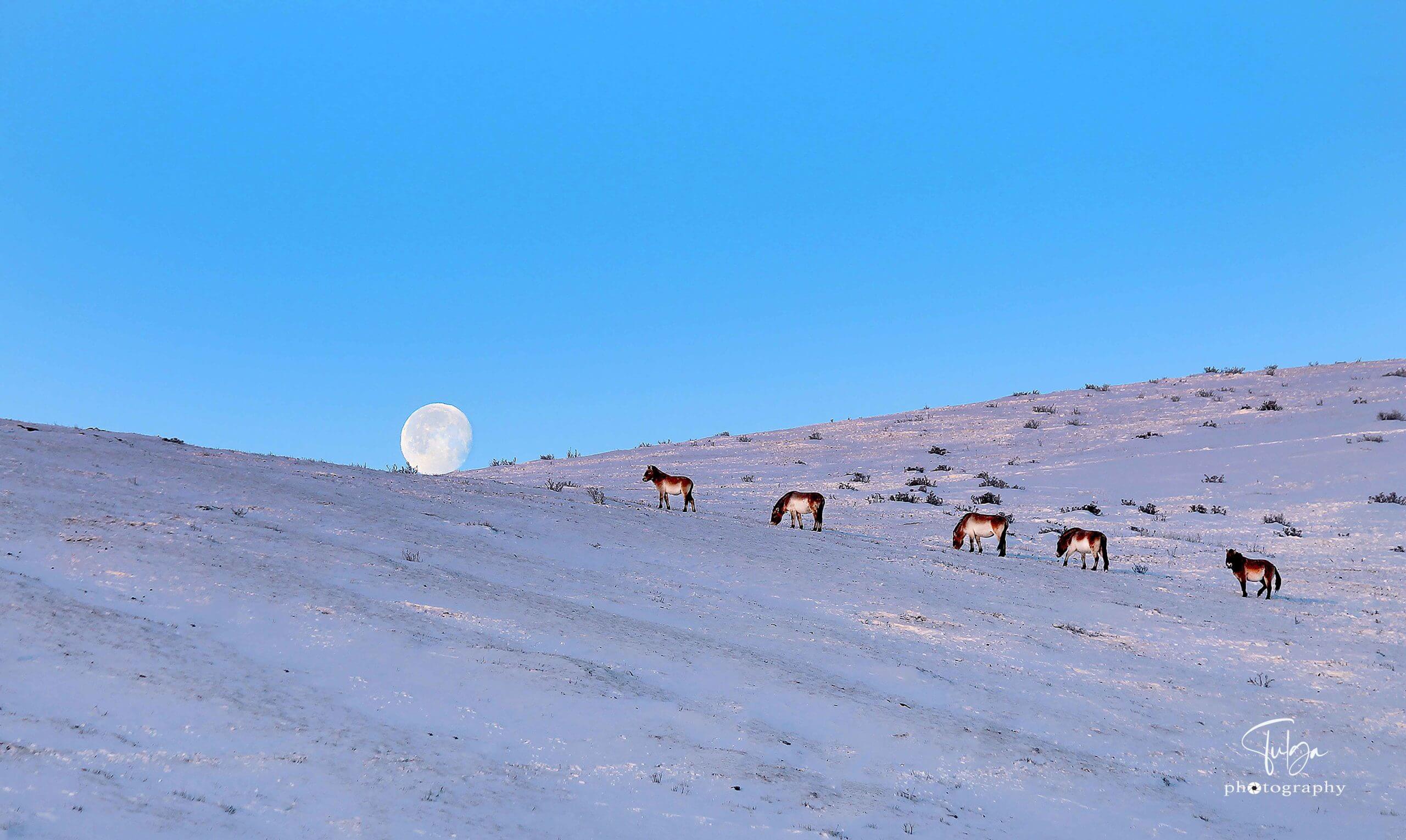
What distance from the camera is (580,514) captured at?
17266 mm

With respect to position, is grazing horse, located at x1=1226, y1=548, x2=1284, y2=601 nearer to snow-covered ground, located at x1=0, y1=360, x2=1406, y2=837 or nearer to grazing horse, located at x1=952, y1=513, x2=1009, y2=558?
snow-covered ground, located at x1=0, y1=360, x2=1406, y2=837

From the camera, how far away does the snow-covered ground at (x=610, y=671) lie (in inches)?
253

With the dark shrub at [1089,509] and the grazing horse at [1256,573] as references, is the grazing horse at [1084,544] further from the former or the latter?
the dark shrub at [1089,509]

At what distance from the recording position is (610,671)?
9000mm

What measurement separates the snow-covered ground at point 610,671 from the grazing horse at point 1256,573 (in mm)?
479

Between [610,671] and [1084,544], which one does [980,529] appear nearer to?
[1084,544]

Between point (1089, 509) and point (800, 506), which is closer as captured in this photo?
point (800, 506)

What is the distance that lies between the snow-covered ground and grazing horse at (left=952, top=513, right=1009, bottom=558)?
0.76 m

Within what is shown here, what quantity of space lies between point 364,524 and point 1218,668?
11322 millimetres

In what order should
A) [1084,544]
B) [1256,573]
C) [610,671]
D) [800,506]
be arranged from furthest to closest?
1. [800,506]
2. [1084,544]
3. [1256,573]
4. [610,671]

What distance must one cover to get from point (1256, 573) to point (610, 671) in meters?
12.5
